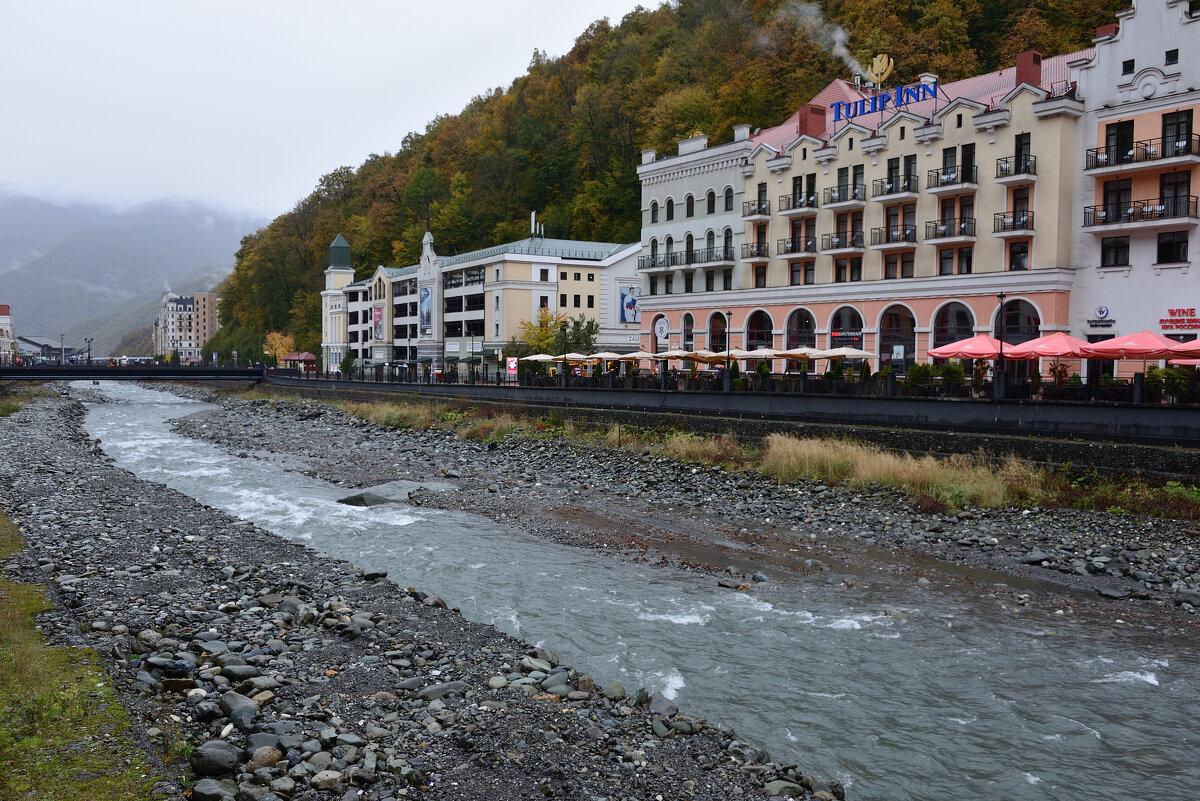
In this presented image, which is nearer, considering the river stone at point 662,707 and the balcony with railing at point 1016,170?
the river stone at point 662,707

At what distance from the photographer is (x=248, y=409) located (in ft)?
255

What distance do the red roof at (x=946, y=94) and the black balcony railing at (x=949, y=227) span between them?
595 cm

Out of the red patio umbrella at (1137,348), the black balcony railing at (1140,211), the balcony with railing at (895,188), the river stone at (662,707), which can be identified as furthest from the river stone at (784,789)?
the balcony with railing at (895,188)

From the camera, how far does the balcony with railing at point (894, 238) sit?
47.5m

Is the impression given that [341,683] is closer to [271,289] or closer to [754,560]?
[754,560]

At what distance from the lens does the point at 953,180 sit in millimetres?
45406

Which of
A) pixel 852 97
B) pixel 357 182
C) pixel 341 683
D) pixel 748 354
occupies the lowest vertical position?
pixel 341 683

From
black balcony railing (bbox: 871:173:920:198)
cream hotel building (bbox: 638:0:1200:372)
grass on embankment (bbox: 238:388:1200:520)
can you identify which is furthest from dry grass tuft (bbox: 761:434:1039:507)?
black balcony railing (bbox: 871:173:920:198)

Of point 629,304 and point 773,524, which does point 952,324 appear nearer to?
point 773,524

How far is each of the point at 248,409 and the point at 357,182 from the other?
81.2 meters

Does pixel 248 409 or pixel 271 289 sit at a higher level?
pixel 271 289

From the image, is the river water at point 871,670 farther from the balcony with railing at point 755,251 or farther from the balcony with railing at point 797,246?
the balcony with railing at point 755,251

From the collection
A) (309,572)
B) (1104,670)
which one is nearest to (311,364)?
(309,572)

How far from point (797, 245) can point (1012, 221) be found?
44.8ft
